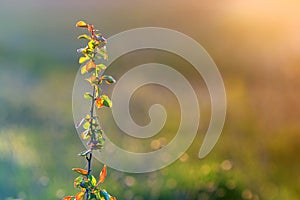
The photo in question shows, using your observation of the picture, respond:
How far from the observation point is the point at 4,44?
1.48 m

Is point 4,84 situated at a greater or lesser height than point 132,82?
greater

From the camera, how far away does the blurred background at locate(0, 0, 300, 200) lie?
1.47 meters

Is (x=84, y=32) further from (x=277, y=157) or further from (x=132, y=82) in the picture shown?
(x=277, y=157)

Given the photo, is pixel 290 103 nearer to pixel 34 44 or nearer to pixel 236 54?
pixel 236 54

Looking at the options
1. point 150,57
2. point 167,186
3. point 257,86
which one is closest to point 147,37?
point 150,57

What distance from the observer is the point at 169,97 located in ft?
4.93

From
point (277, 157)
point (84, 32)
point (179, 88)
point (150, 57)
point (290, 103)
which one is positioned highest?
point (84, 32)

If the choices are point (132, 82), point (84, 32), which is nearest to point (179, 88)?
point (132, 82)

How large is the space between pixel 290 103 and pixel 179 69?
1.44ft

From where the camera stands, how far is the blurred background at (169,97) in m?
1.47

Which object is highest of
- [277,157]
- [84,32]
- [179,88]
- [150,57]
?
[84,32]

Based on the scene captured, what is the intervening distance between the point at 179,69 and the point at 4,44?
65 centimetres

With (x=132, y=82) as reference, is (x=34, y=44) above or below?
above

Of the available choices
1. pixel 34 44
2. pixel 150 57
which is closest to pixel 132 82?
pixel 150 57
